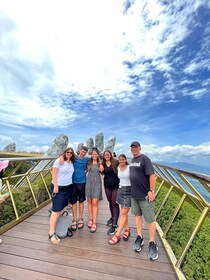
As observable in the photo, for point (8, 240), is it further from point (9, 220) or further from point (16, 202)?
point (16, 202)

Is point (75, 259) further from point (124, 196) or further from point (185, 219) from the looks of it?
point (185, 219)

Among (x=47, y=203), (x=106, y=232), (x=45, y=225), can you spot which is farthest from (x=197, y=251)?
(x=47, y=203)

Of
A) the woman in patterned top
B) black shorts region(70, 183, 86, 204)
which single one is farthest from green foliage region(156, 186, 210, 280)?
black shorts region(70, 183, 86, 204)

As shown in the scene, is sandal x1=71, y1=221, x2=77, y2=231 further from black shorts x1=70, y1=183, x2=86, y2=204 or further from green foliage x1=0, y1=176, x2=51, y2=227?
green foliage x1=0, y1=176, x2=51, y2=227

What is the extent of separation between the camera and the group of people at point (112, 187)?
8.64 feet

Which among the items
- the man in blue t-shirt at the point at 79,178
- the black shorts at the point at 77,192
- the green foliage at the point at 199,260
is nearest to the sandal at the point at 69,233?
the man in blue t-shirt at the point at 79,178

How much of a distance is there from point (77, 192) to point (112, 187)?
0.59 m

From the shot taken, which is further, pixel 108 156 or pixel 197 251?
pixel 108 156

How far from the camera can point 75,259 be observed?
2496 mm

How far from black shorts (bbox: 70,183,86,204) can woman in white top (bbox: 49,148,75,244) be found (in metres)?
0.17

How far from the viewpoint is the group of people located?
2633 mm

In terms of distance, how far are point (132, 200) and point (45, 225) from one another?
5.81ft

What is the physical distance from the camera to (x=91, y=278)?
84.4 inches

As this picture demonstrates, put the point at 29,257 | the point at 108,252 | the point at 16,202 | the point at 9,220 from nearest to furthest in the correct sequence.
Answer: the point at 29,257
the point at 108,252
the point at 9,220
the point at 16,202
